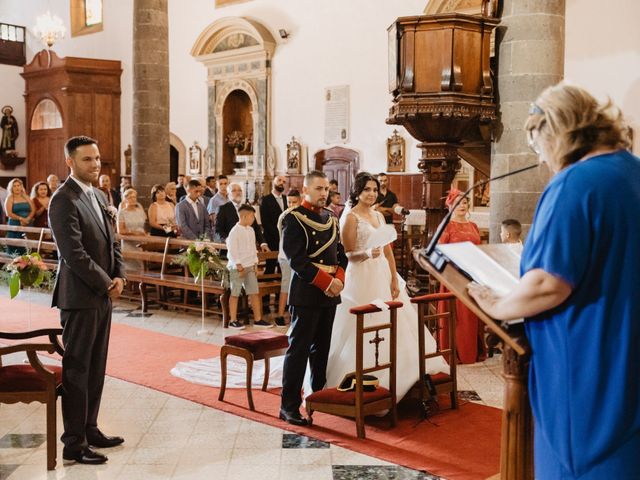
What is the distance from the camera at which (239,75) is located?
1622cm

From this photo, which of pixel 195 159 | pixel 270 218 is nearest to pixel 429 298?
pixel 270 218

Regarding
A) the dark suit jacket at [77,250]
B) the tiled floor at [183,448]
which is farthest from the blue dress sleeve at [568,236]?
the dark suit jacket at [77,250]

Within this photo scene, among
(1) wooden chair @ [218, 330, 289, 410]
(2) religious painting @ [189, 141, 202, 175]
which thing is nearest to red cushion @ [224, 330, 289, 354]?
(1) wooden chair @ [218, 330, 289, 410]

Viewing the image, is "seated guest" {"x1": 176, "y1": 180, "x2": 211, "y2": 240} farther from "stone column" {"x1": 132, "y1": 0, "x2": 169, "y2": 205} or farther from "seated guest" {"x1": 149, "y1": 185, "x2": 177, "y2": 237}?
"stone column" {"x1": 132, "y1": 0, "x2": 169, "y2": 205}

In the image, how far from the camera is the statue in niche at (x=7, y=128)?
2016 cm

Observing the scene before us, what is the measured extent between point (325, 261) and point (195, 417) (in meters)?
1.36

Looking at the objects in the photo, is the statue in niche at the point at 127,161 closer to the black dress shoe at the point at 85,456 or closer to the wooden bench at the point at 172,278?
the wooden bench at the point at 172,278

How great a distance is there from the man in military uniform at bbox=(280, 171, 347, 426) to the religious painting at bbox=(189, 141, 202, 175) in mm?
12650

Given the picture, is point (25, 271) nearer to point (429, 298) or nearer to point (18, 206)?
point (429, 298)

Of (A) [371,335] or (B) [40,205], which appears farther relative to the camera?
(B) [40,205]

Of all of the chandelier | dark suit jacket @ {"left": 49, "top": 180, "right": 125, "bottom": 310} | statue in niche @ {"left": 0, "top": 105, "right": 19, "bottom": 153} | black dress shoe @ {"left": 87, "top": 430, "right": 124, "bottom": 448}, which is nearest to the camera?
dark suit jacket @ {"left": 49, "top": 180, "right": 125, "bottom": 310}

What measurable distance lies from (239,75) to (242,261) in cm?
915

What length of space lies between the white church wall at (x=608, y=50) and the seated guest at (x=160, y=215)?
584cm

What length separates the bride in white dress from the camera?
5.09 m
